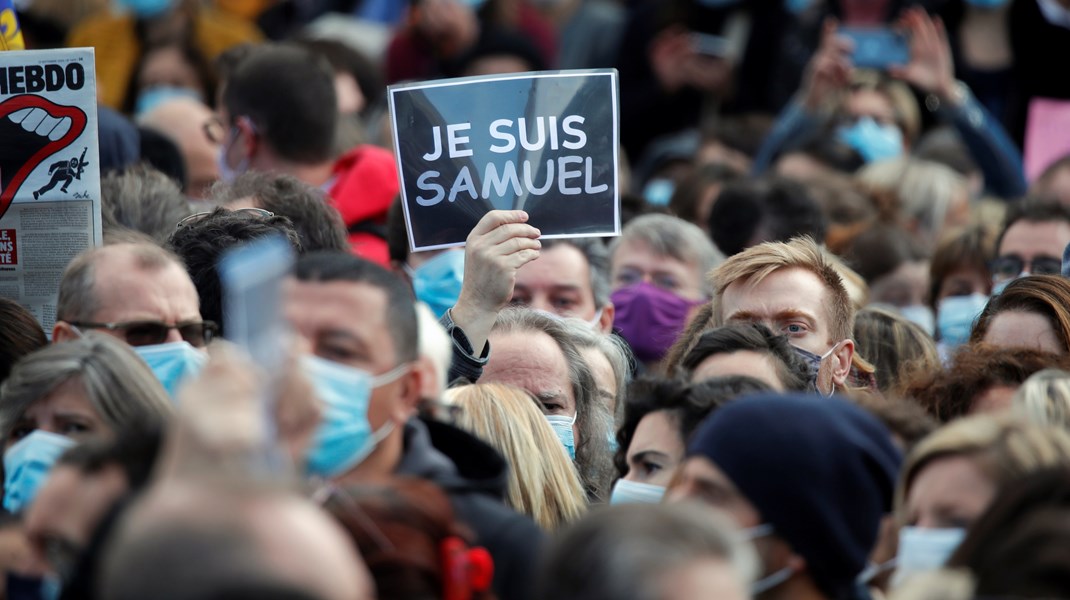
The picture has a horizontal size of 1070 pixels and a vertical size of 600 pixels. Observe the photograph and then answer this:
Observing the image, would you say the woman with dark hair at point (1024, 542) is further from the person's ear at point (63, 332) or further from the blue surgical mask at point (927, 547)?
the person's ear at point (63, 332)

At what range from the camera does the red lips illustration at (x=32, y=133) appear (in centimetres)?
561

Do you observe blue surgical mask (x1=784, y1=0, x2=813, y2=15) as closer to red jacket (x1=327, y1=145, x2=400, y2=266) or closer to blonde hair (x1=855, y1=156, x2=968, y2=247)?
blonde hair (x1=855, y1=156, x2=968, y2=247)

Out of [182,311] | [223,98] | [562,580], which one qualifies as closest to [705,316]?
[182,311]

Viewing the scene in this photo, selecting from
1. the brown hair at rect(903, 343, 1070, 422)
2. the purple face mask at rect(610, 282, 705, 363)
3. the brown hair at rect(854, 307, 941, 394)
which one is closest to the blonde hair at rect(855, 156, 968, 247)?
the purple face mask at rect(610, 282, 705, 363)

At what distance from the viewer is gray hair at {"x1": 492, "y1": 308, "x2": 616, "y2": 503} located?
18.4 ft

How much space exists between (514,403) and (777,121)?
6811 mm

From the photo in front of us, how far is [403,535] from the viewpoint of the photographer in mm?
3473

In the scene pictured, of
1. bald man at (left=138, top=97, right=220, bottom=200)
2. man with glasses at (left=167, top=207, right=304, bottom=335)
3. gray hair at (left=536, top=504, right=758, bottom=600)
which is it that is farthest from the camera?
bald man at (left=138, top=97, right=220, bottom=200)

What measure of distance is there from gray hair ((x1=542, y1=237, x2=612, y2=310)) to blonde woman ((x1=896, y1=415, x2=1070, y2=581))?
130 inches

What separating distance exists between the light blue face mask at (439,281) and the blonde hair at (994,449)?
3.08m

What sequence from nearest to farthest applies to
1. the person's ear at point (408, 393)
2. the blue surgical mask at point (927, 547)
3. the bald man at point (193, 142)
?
the blue surgical mask at point (927, 547) → the person's ear at point (408, 393) → the bald man at point (193, 142)

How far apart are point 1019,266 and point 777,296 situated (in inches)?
78.7

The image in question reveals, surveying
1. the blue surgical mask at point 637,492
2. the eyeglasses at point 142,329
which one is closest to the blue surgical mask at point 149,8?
the eyeglasses at point 142,329

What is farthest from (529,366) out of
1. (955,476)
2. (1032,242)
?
(1032,242)
